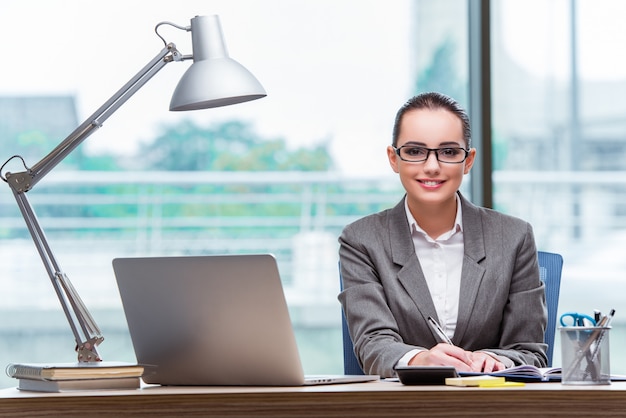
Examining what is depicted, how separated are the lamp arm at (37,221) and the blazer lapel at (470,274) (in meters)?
0.67

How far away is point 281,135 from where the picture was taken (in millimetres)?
3678

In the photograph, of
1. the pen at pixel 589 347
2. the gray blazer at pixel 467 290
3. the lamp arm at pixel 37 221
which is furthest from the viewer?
the gray blazer at pixel 467 290

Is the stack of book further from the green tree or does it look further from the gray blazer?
the green tree

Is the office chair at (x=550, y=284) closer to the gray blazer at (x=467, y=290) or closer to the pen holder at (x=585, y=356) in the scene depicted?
the gray blazer at (x=467, y=290)

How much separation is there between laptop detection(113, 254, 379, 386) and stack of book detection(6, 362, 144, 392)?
0.21 feet

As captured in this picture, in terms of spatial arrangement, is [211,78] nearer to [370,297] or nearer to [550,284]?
[370,297]

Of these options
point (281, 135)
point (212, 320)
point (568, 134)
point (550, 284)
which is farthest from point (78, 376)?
point (568, 134)

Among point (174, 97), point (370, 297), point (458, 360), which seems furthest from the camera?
point (370, 297)

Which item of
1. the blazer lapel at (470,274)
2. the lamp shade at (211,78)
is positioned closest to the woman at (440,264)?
the blazer lapel at (470,274)

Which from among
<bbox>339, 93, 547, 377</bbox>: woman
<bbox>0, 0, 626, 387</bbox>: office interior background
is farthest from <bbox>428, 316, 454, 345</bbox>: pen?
<bbox>0, 0, 626, 387</bbox>: office interior background

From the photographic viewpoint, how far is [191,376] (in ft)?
4.94

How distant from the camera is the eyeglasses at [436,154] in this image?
6.35ft

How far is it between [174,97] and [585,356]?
0.84 meters

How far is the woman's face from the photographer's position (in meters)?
1.93
